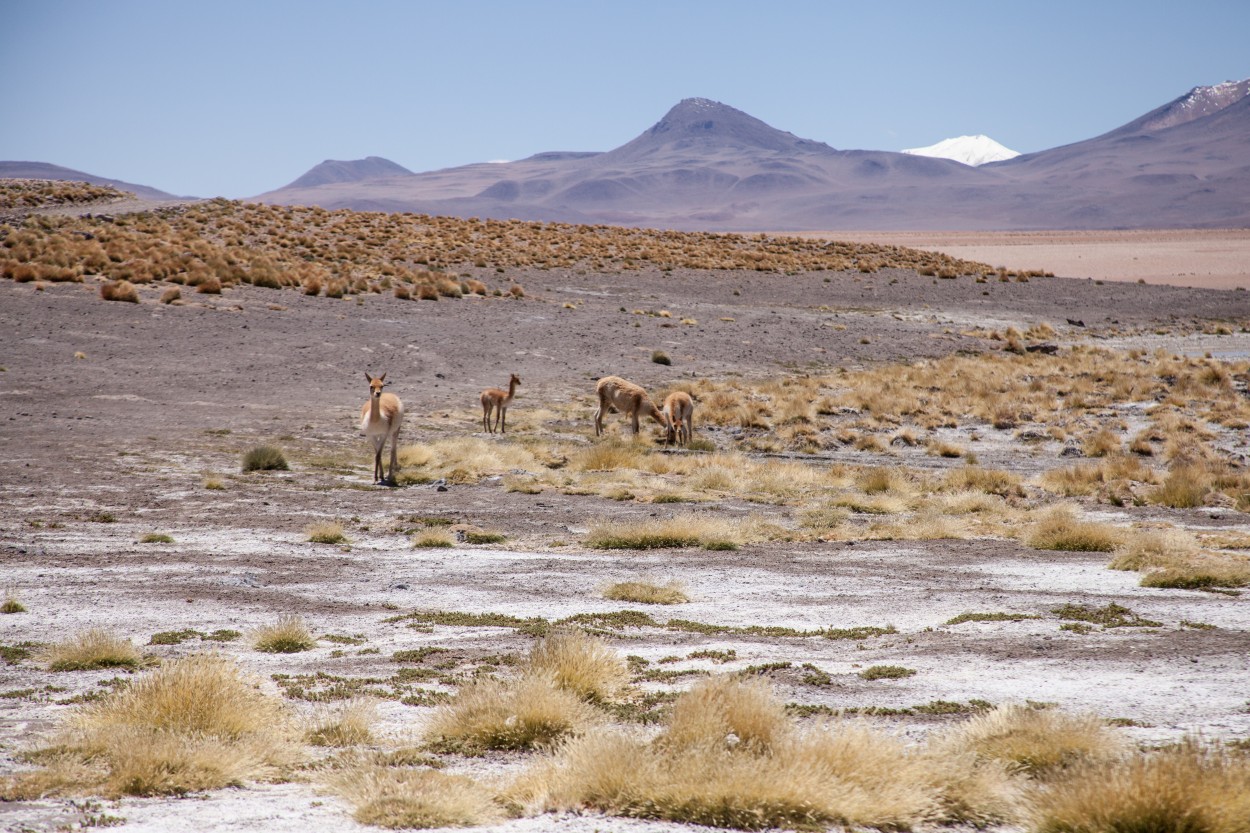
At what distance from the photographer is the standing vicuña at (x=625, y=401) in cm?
2228

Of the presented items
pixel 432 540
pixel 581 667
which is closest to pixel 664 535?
pixel 432 540

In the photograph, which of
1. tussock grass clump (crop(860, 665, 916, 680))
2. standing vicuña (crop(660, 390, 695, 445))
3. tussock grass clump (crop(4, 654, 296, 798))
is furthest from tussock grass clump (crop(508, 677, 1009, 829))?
standing vicuña (crop(660, 390, 695, 445))

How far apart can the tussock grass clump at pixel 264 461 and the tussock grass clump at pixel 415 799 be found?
12622 mm

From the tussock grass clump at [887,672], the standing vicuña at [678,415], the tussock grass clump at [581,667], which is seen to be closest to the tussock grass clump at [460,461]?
the standing vicuña at [678,415]

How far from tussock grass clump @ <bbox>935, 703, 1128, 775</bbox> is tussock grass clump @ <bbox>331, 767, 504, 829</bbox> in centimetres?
242

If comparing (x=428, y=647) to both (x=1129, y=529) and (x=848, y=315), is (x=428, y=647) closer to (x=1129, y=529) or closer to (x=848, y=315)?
(x=1129, y=529)

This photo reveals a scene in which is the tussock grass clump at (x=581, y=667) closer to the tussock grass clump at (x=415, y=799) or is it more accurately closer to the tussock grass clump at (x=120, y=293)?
the tussock grass clump at (x=415, y=799)

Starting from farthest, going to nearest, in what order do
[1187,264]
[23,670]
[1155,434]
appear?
[1187,264]
[1155,434]
[23,670]

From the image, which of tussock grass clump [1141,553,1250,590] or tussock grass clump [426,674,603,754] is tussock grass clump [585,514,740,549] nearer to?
tussock grass clump [1141,553,1250,590]

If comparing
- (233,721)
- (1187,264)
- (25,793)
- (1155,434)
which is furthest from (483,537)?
(1187,264)

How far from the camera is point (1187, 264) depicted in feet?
348

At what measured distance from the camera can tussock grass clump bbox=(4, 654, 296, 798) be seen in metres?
5.45

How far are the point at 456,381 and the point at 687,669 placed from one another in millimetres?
21816

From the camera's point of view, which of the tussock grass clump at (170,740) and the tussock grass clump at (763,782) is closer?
the tussock grass clump at (763,782)
